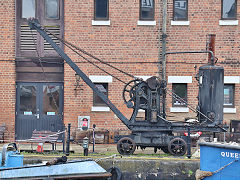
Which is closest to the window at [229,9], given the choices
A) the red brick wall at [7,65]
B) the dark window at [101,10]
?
the dark window at [101,10]

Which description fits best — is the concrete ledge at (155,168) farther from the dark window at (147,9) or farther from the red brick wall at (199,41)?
the dark window at (147,9)

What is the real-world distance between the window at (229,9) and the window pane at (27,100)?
9.06 m

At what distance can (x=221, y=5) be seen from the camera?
16562 mm

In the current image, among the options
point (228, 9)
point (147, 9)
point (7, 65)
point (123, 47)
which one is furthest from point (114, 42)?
point (228, 9)

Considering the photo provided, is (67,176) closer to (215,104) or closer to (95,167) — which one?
(95,167)

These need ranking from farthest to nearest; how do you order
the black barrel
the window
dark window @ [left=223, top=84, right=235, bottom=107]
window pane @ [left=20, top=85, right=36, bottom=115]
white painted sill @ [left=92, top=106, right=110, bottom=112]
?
window pane @ [left=20, top=85, right=36, bottom=115] → the window → dark window @ [left=223, top=84, right=235, bottom=107] → white painted sill @ [left=92, top=106, right=110, bottom=112] → the black barrel

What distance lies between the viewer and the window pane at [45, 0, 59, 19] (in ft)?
55.2

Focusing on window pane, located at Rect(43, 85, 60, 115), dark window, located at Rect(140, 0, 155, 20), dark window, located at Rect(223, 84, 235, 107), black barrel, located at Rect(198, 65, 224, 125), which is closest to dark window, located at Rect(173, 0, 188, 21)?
dark window, located at Rect(140, 0, 155, 20)

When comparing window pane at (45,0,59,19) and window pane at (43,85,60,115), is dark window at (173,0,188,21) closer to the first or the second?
window pane at (45,0,59,19)

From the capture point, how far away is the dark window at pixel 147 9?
1667 cm

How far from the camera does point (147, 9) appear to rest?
16672 mm

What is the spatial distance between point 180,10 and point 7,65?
7.90 meters

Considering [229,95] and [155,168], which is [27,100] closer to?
[155,168]

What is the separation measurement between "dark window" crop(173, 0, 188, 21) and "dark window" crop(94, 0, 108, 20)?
119 inches
